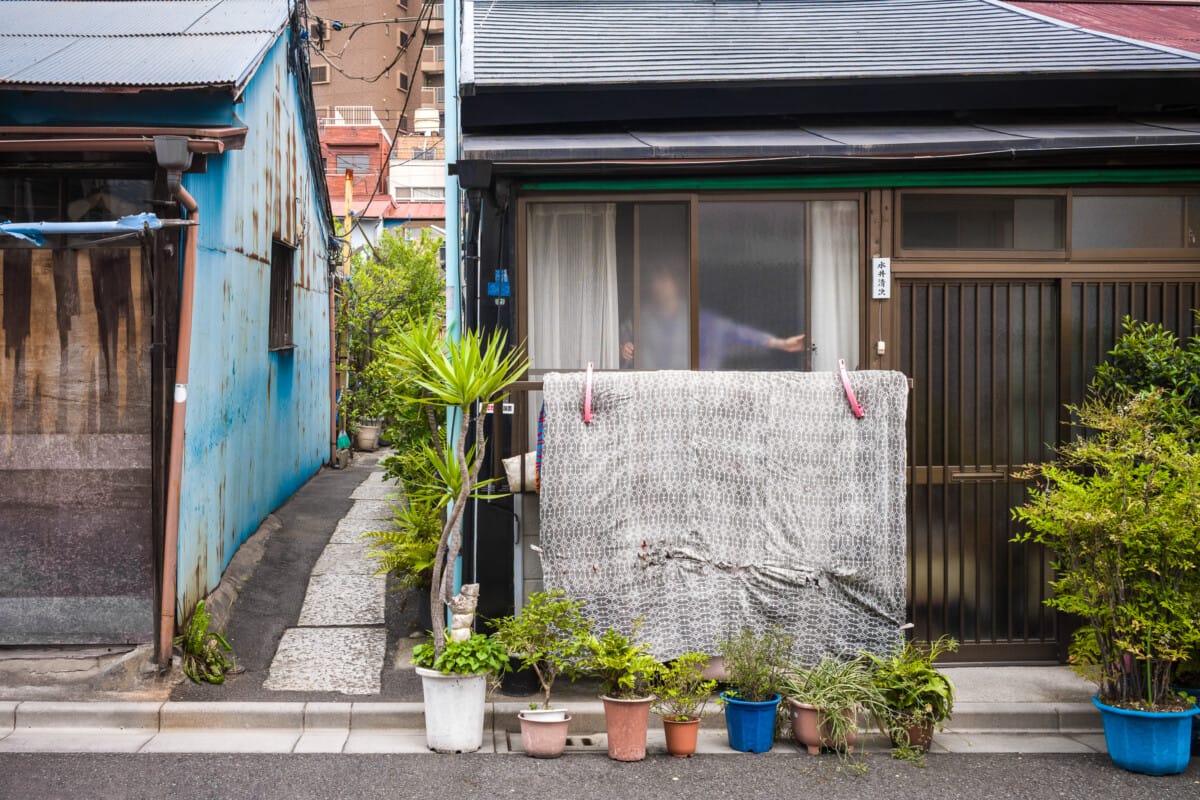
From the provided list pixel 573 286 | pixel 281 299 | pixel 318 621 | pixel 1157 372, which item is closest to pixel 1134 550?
pixel 1157 372

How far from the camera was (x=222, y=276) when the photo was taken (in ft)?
28.5

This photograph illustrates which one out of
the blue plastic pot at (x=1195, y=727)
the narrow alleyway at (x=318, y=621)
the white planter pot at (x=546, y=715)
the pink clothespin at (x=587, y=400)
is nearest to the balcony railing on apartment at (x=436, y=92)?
the narrow alleyway at (x=318, y=621)

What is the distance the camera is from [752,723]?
646cm

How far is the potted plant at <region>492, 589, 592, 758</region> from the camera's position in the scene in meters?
6.39

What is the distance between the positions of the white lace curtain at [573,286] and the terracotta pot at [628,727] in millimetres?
2524

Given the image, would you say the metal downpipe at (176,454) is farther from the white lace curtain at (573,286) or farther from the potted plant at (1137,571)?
the potted plant at (1137,571)

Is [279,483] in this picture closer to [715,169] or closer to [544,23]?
[544,23]

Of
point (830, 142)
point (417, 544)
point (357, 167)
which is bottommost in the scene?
point (417, 544)

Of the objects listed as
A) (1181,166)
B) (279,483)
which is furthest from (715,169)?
(279,483)

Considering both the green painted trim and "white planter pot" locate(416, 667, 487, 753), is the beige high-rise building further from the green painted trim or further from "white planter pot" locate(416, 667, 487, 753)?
"white planter pot" locate(416, 667, 487, 753)

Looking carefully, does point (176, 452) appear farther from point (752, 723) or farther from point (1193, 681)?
point (1193, 681)

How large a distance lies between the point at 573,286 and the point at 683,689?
3.02m

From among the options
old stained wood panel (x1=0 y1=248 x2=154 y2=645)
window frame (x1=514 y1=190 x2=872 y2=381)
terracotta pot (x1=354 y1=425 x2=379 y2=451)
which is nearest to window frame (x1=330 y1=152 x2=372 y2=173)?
terracotta pot (x1=354 y1=425 x2=379 y2=451)

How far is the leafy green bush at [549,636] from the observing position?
6.57 m
